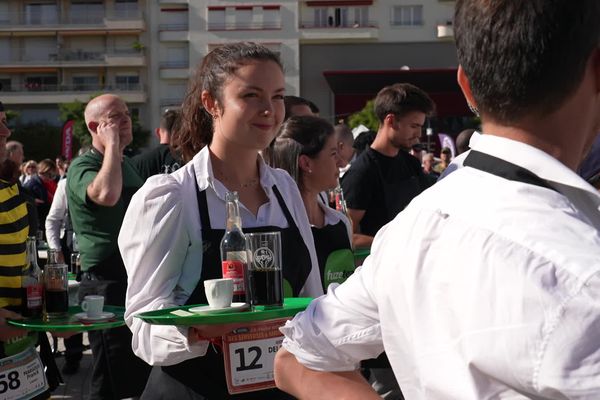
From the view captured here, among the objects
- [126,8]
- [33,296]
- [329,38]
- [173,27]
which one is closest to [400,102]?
[33,296]

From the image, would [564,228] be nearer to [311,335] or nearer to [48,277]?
[311,335]

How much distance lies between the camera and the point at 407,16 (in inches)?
2298

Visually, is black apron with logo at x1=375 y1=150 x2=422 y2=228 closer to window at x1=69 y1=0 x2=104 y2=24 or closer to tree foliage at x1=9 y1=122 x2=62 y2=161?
tree foliage at x1=9 y1=122 x2=62 y2=161

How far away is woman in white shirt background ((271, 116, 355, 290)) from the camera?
14.1 ft

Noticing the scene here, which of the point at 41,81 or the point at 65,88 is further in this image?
the point at 41,81

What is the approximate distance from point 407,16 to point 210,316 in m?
57.7

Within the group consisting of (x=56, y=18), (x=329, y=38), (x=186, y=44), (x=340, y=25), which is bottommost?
(x=186, y=44)

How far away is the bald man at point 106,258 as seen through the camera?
525cm

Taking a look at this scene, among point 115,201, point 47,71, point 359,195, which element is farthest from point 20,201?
point 47,71

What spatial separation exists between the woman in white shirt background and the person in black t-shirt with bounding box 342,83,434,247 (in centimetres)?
115

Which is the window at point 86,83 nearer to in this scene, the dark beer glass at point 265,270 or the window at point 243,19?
the window at point 243,19

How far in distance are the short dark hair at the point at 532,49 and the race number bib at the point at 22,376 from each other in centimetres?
319

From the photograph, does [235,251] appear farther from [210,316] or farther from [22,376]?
[22,376]

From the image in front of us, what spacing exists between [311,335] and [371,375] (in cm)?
482
